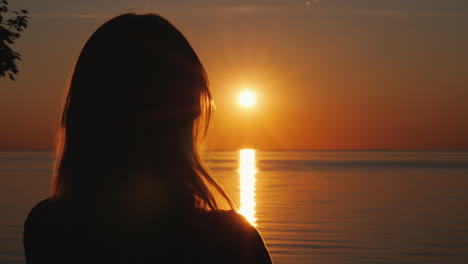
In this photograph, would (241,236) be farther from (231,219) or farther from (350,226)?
(350,226)

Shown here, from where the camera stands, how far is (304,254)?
666 inches

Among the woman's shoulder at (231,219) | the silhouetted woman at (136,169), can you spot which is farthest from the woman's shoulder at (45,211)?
the woman's shoulder at (231,219)

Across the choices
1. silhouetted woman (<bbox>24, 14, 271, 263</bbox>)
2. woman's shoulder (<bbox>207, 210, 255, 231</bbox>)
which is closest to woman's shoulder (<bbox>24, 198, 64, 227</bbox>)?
silhouetted woman (<bbox>24, 14, 271, 263</bbox>)

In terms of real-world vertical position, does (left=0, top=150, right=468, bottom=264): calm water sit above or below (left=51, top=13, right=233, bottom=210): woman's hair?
below

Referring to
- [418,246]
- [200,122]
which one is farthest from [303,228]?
[200,122]

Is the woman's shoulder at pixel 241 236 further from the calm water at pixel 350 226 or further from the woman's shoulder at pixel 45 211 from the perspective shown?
the calm water at pixel 350 226

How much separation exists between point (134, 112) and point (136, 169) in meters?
0.17

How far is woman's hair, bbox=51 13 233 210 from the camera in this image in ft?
6.73

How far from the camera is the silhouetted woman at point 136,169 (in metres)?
1.95

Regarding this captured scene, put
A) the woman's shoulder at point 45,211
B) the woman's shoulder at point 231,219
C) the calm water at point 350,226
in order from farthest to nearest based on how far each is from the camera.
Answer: the calm water at point 350,226 < the woman's shoulder at point 45,211 < the woman's shoulder at point 231,219

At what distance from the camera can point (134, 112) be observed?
2094 mm

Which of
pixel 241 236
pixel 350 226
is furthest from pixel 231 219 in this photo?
pixel 350 226

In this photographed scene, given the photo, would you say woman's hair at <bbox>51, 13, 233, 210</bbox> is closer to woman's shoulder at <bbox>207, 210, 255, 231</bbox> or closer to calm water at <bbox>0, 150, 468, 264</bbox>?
woman's shoulder at <bbox>207, 210, 255, 231</bbox>

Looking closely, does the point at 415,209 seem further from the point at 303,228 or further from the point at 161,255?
the point at 161,255
